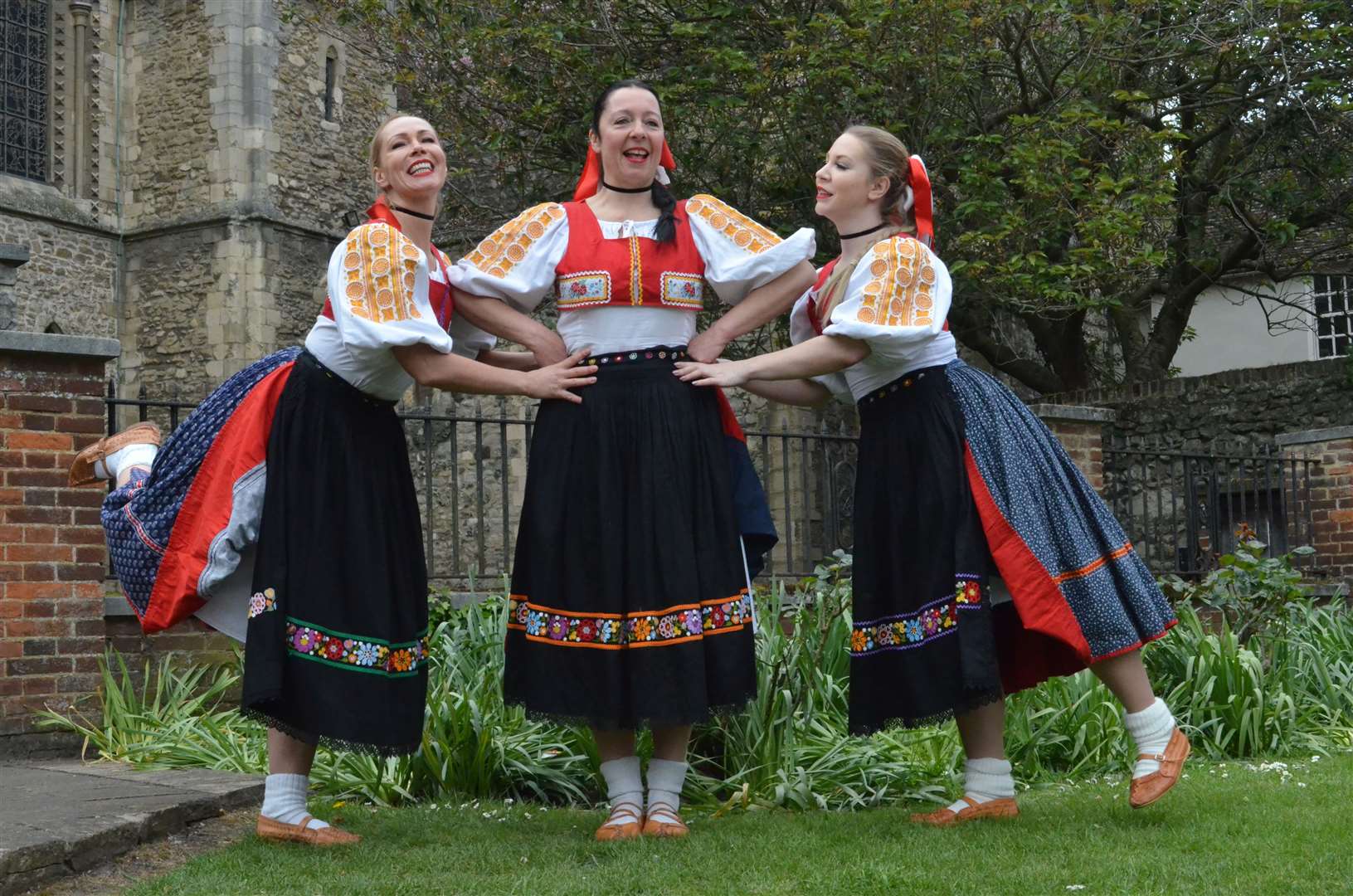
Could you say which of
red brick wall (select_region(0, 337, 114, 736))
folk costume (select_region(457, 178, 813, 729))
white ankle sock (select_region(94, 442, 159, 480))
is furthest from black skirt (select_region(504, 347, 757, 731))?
red brick wall (select_region(0, 337, 114, 736))

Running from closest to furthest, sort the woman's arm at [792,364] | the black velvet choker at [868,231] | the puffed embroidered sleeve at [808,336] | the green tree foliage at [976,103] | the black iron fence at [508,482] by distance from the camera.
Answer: the woman's arm at [792,364]
the black velvet choker at [868,231]
the puffed embroidered sleeve at [808,336]
the black iron fence at [508,482]
the green tree foliage at [976,103]

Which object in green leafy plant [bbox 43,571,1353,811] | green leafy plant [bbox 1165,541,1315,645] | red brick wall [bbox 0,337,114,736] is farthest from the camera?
green leafy plant [bbox 1165,541,1315,645]

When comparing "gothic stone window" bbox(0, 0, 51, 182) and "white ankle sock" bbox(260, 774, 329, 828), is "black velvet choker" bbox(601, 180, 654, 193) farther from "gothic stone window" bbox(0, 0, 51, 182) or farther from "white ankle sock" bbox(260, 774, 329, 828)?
"gothic stone window" bbox(0, 0, 51, 182)

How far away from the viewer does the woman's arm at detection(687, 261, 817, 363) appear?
3.66m

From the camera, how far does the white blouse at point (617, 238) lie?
3.62 meters

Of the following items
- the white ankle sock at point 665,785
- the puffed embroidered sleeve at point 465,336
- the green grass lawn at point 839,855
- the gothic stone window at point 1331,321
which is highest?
the gothic stone window at point 1331,321

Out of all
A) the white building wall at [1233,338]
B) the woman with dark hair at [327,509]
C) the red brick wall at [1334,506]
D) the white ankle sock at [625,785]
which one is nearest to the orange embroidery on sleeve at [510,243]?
the woman with dark hair at [327,509]

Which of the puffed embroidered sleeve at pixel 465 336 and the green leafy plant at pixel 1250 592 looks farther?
the green leafy plant at pixel 1250 592

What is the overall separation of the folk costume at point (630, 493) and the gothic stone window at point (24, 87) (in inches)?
649

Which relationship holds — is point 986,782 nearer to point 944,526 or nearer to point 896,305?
point 944,526

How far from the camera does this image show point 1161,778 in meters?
3.48

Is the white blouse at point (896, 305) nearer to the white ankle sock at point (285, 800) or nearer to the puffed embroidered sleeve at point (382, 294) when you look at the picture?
the puffed embroidered sleeve at point (382, 294)

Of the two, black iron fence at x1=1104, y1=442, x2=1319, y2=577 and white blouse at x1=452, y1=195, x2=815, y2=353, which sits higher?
white blouse at x1=452, y1=195, x2=815, y2=353

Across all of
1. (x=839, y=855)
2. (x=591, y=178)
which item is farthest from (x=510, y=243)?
(x=839, y=855)
